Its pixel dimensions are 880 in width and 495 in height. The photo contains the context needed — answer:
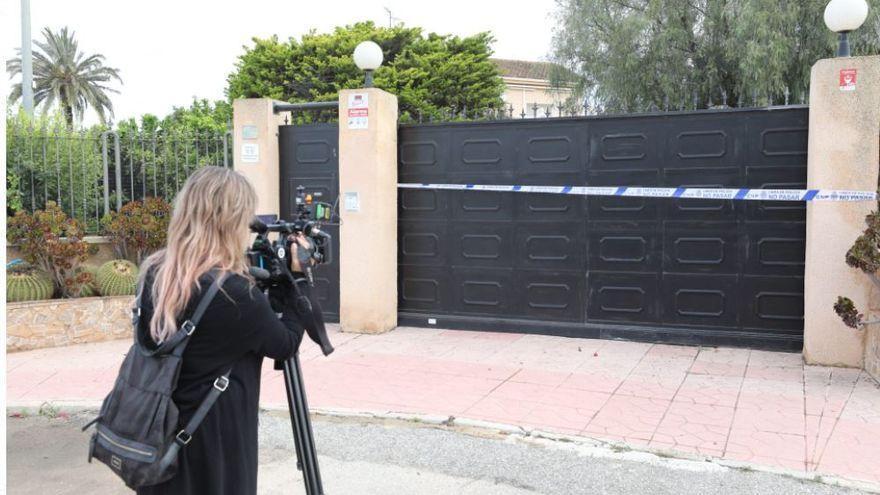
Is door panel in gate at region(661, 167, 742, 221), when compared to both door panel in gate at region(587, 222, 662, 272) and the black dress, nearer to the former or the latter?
door panel in gate at region(587, 222, 662, 272)

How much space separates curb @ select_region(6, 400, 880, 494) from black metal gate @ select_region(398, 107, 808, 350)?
296cm

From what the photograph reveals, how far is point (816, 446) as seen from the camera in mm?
4695

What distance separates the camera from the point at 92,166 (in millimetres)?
9016

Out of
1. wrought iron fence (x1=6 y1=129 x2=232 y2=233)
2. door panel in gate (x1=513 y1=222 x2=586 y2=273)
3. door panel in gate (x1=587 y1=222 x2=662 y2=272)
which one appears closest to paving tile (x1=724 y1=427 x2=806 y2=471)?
door panel in gate (x1=587 y1=222 x2=662 y2=272)

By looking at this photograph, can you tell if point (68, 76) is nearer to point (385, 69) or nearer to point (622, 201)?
point (385, 69)

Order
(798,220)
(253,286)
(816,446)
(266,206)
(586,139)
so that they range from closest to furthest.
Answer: (253,286), (816,446), (798,220), (586,139), (266,206)

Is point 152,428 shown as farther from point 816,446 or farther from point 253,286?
point 816,446

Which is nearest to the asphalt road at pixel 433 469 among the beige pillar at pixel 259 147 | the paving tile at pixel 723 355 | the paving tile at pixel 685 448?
the paving tile at pixel 685 448

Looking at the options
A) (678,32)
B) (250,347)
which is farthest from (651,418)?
(678,32)

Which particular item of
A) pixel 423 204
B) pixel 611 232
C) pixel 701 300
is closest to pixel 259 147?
pixel 423 204

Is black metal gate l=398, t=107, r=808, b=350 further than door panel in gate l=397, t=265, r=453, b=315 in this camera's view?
No

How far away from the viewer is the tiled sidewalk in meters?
4.86

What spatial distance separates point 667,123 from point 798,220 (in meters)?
1.54

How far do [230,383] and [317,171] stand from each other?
259 inches
